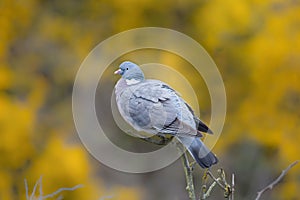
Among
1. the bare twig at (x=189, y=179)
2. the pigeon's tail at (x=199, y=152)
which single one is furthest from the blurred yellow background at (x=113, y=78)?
the bare twig at (x=189, y=179)

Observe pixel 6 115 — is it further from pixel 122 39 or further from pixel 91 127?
pixel 122 39

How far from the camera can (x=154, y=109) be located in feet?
8.47

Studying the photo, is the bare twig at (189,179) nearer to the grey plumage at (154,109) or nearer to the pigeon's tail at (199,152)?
the pigeon's tail at (199,152)

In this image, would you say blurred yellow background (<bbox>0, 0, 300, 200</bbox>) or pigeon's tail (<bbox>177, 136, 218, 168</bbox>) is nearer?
pigeon's tail (<bbox>177, 136, 218, 168</bbox>)

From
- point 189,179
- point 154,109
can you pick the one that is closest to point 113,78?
point 154,109

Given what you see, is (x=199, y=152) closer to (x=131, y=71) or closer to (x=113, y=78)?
(x=131, y=71)

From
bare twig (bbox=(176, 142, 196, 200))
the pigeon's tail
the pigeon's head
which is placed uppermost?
the pigeon's head

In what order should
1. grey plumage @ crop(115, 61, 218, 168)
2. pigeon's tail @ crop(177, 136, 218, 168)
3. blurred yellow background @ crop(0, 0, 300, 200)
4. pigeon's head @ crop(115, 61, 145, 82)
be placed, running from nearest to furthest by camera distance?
pigeon's tail @ crop(177, 136, 218, 168) < grey plumage @ crop(115, 61, 218, 168) < pigeon's head @ crop(115, 61, 145, 82) < blurred yellow background @ crop(0, 0, 300, 200)

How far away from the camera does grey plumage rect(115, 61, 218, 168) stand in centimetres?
250

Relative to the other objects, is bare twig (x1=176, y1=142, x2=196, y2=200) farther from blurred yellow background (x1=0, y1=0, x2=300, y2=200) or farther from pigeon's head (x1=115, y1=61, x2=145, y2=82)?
blurred yellow background (x1=0, y1=0, x2=300, y2=200)

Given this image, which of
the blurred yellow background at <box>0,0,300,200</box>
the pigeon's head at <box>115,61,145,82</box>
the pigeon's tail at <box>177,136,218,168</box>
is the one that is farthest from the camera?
the blurred yellow background at <box>0,0,300,200</box>

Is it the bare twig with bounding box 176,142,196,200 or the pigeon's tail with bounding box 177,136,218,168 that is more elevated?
the pigeon's tail with bounding box 177,136,218,168

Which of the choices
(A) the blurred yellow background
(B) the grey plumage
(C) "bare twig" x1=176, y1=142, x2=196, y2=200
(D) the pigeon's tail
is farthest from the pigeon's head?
(A) the blurred yellow background

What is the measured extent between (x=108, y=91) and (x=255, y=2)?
1758 mm
